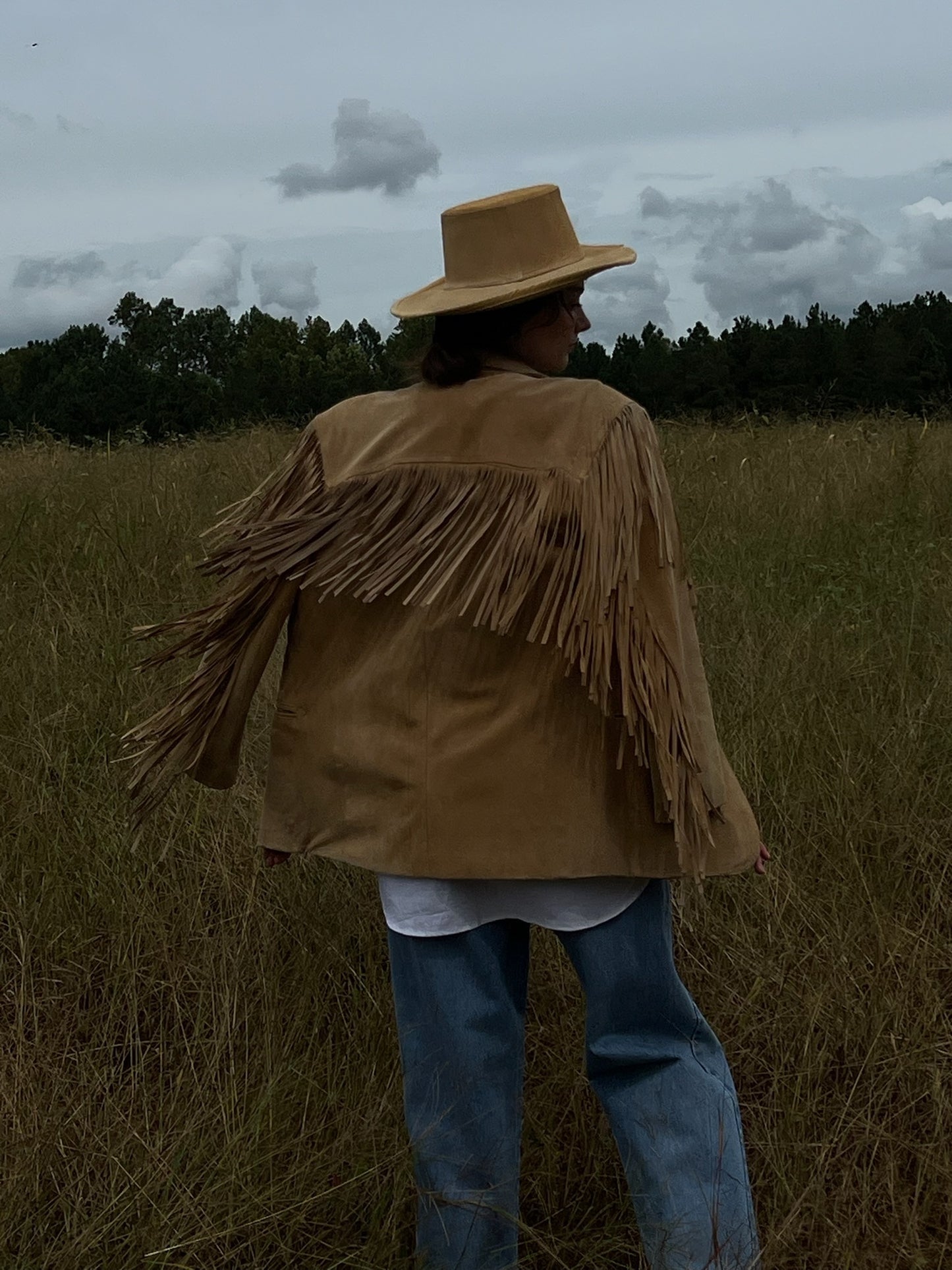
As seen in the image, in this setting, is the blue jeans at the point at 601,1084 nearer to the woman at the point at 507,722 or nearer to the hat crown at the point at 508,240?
the woman at the point at 507,722

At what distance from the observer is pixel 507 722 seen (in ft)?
5.14

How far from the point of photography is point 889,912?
251 cm

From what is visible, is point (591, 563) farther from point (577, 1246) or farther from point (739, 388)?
point (739, 388)

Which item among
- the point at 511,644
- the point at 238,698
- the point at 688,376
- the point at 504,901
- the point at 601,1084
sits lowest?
the point at 688,376

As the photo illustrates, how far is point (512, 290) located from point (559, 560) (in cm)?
32

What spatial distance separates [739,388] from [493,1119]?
92.3ft

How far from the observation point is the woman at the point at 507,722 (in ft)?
5.08

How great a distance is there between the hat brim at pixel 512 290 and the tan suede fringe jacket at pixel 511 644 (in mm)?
91

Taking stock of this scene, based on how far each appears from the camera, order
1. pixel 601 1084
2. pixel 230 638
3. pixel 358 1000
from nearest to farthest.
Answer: pixel 601 1084, pixel 230 638, pixel 358 1000

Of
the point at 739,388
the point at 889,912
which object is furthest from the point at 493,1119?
the point at 739,388

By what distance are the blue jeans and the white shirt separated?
2 cm

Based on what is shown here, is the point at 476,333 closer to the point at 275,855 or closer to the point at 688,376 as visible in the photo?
the point at 275,855

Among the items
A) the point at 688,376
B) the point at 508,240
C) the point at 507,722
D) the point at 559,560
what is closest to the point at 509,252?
the point at 508,240

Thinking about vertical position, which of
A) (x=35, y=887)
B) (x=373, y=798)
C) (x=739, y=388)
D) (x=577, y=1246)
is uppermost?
(x=373, y=798)
